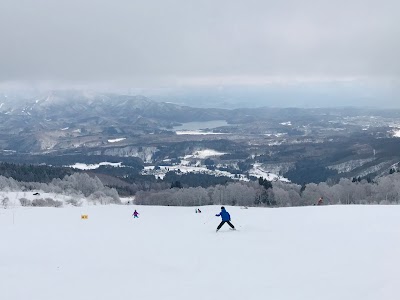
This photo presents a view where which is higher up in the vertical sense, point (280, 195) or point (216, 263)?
point (216, 263)

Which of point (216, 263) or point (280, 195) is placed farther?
point (280, 195)

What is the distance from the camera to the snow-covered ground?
10.7 meters

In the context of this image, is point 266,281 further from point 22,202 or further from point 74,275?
point 22,202

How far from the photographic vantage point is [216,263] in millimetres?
13711

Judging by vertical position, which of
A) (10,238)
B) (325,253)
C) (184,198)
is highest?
(325,253)

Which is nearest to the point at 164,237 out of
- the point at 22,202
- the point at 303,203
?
the point at 22,202

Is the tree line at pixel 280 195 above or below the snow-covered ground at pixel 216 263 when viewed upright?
below

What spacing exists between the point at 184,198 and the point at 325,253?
8461 cm

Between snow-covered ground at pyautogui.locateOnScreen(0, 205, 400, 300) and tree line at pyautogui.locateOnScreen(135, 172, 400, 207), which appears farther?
tree line at pyautogui.locateOnScreen(135, 172, 400, 207)

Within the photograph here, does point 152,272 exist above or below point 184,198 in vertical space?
above

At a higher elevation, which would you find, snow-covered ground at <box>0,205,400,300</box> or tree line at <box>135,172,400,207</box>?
snow-covered ground at <box>0,205,400,300</box>

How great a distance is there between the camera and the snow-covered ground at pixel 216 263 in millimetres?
10711

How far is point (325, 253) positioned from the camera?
45.5ft

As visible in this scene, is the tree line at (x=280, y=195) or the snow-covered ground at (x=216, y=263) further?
the tree line at (x=280, y=195)
